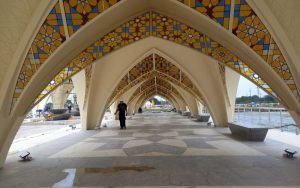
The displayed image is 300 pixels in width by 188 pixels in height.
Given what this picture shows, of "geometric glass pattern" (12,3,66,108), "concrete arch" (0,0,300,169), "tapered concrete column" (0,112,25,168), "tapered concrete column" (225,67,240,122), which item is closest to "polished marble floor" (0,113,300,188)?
"tapered concrete column" (0,112,25,168)

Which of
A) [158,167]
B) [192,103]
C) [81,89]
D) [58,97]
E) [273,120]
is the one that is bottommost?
[158,167]

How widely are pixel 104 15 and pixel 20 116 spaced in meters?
2.76

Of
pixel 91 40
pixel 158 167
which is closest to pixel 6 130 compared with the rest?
pixel 91 40

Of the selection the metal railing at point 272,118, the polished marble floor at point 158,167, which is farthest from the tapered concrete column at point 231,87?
the polished marble floor at point 158,167

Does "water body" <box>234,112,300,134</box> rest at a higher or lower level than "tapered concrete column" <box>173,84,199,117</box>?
lower

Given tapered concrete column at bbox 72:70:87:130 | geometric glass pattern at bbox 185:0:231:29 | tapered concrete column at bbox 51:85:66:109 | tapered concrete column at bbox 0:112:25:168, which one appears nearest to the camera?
geometric glass pattern at bbox 185:0:231:29

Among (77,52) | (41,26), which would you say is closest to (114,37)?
(77,52)

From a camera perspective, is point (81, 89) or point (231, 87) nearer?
point (81, 89)

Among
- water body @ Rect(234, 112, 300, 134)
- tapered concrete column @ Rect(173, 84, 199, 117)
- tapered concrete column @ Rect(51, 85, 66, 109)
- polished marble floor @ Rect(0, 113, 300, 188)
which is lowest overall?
polished marble floor @ Rect(0, 113, 300, 188)

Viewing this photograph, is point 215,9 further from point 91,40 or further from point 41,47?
point 41,47

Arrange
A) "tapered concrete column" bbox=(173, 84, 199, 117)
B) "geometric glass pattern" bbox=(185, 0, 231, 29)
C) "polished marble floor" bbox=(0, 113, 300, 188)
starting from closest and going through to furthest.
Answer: "polished marble floor" bbox=(0, 113, 300, 188), "geometric glass pattern" bbox=(185, 0, 231, 29), "tapered concrete column" bbox=(173, 84, 199, 117)

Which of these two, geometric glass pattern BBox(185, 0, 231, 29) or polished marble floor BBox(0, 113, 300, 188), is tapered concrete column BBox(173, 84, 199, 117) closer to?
polished marble floor BBox(0, 113, 300, 188)

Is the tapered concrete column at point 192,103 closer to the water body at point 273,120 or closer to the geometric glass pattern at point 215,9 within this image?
the water body at point 273,120

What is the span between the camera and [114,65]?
12359mm
